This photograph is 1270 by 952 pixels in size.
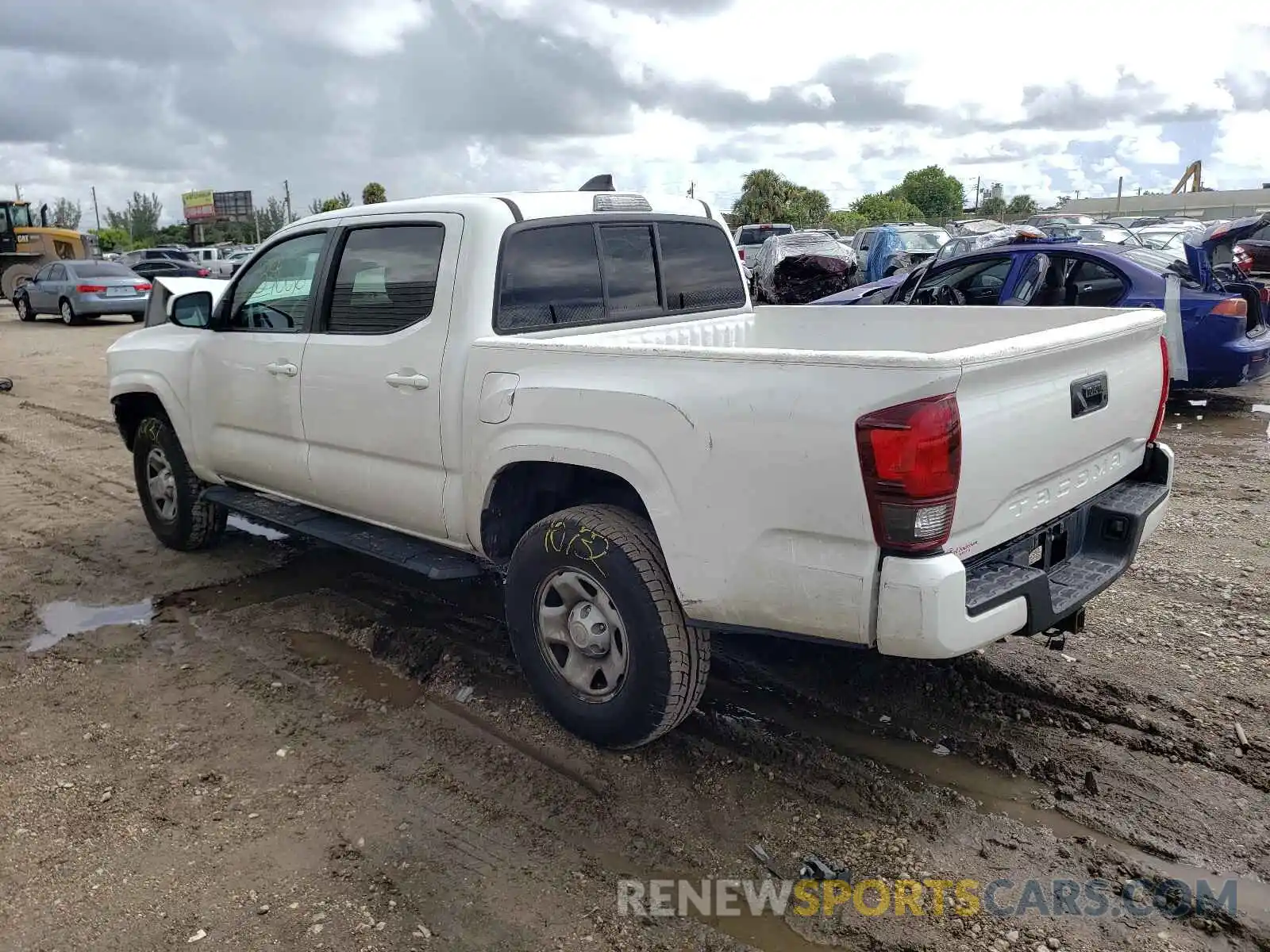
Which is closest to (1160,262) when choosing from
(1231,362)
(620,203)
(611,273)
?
(1231,362)

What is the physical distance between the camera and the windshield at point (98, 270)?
22.3 m

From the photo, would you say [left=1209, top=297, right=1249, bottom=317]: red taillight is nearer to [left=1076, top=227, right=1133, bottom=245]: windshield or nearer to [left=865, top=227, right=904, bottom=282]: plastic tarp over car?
[left=865, top=227, right=904, bottom=282]: plastic tarp over car

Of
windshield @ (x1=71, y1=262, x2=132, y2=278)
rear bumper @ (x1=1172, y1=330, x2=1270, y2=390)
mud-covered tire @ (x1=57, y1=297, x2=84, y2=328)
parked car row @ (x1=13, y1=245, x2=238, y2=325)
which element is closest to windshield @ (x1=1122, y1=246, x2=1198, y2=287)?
rear bumper @ (x1=1172, y1=330, x2=1270, y2=390)

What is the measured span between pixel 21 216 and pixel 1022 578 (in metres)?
34.2

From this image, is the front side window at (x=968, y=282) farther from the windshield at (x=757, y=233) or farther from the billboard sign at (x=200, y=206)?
the billboard sign at (x=200, y=206)

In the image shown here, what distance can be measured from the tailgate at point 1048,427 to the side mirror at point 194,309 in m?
4.17

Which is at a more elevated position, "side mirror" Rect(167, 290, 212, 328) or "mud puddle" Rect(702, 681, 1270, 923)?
"side mirror" Rect(167, 290, 212, 328)

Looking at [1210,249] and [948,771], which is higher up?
[1210,249]

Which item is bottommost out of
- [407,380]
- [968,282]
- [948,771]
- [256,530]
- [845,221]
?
[948,771]

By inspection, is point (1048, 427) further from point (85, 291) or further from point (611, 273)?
point (85, 291)

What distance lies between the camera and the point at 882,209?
61.4m

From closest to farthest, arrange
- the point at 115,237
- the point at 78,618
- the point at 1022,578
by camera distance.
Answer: the point at 1022,578 → the point at 78,618 → the point at 115,237

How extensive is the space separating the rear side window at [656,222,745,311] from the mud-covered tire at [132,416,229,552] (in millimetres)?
2997

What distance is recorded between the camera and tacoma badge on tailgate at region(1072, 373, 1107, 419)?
10.6ft
